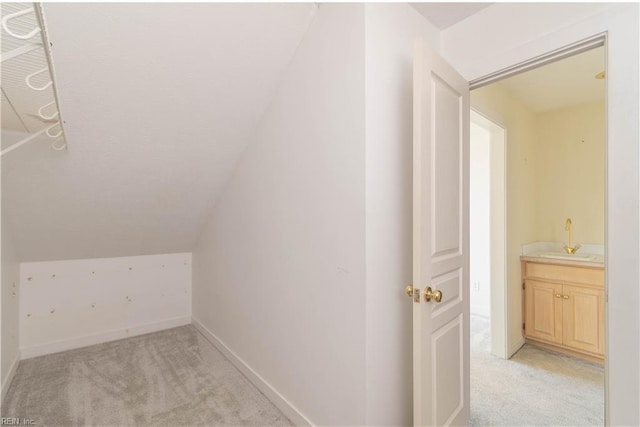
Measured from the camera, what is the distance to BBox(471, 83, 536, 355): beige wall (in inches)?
107

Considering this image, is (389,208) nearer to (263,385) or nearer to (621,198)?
(621,198)

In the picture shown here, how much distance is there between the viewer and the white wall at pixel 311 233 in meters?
1.45

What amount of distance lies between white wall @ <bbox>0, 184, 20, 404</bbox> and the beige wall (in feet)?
12.3

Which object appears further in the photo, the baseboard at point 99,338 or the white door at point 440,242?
the baseboard at point 99,338

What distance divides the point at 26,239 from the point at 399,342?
3060 mm

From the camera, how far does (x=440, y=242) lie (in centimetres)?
148

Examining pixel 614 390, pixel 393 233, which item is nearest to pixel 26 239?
pixel 393 233

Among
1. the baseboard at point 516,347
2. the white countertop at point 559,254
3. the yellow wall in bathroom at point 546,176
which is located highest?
the yellow wall in bathroom at point 546,176

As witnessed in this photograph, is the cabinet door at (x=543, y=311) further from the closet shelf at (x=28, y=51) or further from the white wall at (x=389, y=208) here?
the closet shelf at (x=28, y=51)

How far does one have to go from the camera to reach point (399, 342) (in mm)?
1564

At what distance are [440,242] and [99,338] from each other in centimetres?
337

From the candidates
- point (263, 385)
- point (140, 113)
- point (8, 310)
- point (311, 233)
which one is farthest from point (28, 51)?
point (8, 310)
